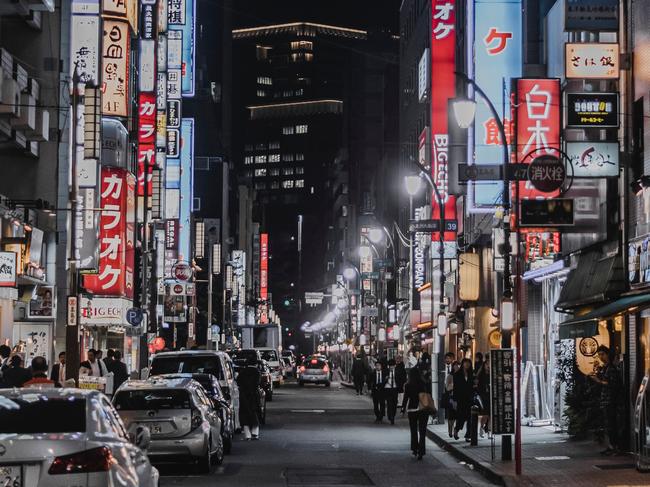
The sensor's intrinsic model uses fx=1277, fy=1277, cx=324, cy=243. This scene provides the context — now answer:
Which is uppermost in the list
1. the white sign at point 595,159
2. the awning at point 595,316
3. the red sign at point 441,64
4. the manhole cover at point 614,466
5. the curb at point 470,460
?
the red sign at point 441,64

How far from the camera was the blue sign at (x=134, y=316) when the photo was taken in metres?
41.3

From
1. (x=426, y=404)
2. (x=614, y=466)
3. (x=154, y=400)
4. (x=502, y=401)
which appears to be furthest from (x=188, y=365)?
(x=614, y=466)

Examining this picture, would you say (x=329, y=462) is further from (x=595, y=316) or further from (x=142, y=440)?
(x=142, y=440)

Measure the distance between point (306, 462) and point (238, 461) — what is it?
4.39 feet

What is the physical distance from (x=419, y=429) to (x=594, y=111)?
7291 millimetres

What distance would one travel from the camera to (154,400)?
21281mm

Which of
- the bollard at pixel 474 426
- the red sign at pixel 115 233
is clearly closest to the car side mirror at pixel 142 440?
the bollard at pixel 474 426

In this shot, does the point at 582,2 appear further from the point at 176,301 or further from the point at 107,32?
the point at 176,301

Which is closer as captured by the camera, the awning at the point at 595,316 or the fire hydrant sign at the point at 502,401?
the awning at the point at 595,316

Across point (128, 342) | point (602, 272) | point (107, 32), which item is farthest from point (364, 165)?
point (602, 272)

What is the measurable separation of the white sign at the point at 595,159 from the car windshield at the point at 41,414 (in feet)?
54.5

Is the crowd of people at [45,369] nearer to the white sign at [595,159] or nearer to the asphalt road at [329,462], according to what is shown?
the asphalt road at [329,462]

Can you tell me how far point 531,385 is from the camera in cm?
3694

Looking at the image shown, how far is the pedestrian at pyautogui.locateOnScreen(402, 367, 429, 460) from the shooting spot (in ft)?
84.3
